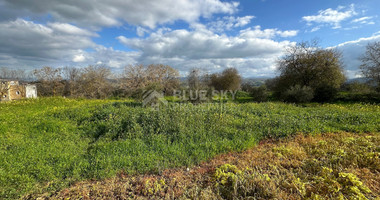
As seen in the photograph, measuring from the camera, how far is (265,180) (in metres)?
2.92

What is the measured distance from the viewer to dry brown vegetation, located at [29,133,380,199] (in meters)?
2.66

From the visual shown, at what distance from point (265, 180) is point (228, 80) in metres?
30.7

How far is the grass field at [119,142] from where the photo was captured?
3.60m

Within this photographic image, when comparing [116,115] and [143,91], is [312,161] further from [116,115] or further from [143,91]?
[143,91]

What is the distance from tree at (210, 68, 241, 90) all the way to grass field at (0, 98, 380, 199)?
→ 24.3 metres

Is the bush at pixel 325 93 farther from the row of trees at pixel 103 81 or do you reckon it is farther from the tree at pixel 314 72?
the row of trees at pixel 103 81

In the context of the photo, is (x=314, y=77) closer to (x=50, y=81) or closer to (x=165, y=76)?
(x=165, y=76)

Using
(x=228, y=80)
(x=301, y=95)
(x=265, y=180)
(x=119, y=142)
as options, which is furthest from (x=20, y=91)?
(x=301, y=95)

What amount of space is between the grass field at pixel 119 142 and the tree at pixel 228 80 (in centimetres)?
2435

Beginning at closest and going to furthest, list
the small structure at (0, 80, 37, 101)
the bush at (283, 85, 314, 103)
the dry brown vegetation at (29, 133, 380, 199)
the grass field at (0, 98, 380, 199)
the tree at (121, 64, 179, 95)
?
the dry brown vegetation at (29, 133, 380, 199)
the grass field at (0, 98, 380, 199)
the bush at (283, 85, 314, 103)
the small structure at (0, 80, 37, 101)
the tree at (121, 64, 179, 95)

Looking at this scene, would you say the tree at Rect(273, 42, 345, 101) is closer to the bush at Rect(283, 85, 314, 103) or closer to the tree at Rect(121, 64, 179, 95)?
the bush at Rect(283, 85, 314, 103)

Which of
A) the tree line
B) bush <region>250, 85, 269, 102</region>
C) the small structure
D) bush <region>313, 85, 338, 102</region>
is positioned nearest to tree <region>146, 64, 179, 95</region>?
the tree line

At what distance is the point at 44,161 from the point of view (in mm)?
4031

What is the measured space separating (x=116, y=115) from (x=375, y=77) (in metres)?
24.3
